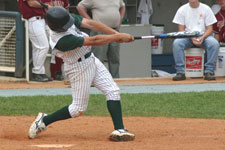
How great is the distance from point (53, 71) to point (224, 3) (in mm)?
3673

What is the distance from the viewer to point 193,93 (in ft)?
31.6

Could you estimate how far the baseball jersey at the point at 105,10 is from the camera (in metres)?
10.8

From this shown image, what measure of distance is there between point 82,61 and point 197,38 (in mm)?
5409

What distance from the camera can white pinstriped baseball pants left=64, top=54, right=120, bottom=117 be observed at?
20.2 ft

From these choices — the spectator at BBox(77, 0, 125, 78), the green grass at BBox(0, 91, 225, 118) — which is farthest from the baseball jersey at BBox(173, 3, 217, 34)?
the green grass at BBox(0, 91, 225, 118)

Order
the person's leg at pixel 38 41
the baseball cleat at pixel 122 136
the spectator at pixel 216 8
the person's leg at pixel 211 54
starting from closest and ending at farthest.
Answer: the baseball cleat at pixel 122 136 → the person's leg at pixel 38 41 → the person's leg at pixel 211 54 → the spectator at pixel 216 8

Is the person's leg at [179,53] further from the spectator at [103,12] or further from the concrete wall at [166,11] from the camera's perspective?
the concrete wall at [166,11]

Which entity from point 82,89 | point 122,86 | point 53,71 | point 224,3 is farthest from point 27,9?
point 82,89

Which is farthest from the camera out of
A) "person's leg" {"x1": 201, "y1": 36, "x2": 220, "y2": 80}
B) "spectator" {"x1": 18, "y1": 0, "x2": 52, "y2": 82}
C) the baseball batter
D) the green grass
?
"person's leg" {"x1": 201, "y1": 36, "x2": 220, "y2": 80}

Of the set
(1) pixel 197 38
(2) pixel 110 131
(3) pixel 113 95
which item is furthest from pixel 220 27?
(3) pixel 113 95

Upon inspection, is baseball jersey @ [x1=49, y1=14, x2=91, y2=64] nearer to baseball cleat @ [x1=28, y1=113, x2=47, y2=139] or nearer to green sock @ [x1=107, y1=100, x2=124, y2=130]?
green sock @ [x1=107, y1=100, x2=124, y2=130]

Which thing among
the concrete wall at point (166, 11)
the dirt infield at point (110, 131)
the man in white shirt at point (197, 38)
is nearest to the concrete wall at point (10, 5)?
the concrete wall at point (166, 11)

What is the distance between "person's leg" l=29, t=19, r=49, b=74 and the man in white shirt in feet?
8.14

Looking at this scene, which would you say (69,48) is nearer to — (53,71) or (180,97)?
(180,97)
